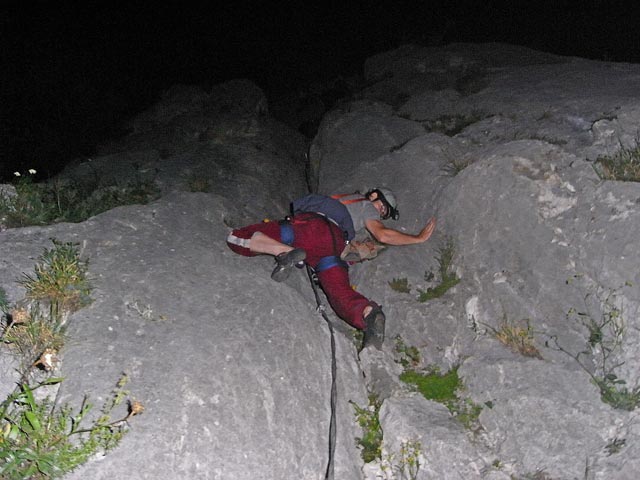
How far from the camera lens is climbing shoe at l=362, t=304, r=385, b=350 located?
5820 millimetres

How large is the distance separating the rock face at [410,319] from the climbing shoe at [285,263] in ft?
0.60

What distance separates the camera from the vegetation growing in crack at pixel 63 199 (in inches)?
255

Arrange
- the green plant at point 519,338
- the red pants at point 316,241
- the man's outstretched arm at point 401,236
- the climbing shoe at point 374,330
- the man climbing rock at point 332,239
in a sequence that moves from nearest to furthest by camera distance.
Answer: the green plant at point 519,338 → the climbing shoe at point 374,330 → the man climbing rock at point 332,239 → the red pants at point 316,241 → the man's outstretched arm at point 401,236

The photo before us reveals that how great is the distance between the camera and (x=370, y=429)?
205 inches

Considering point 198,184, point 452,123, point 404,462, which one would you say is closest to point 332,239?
point 198,184

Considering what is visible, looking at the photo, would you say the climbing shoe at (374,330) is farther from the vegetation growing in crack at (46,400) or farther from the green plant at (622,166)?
the green plant at (622,166)

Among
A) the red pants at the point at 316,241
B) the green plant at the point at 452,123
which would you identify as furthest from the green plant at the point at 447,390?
the green plant at the point at 452,123

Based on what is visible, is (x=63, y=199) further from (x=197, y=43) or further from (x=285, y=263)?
(x=197, y=43)

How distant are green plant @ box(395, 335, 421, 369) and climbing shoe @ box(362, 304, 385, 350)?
13.3 inches

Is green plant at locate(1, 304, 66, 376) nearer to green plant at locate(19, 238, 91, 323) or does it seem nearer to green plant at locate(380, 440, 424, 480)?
green plant at locate(19, 238, 91, 323)

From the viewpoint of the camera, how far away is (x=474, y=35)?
24750mm

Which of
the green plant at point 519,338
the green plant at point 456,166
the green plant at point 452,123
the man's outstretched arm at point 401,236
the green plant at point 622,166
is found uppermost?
the green plant at point 452,123

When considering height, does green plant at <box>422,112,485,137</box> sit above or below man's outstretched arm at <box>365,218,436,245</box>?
above

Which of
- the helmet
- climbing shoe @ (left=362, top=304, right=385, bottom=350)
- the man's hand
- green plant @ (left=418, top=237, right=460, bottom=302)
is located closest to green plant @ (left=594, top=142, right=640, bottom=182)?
green plant @ (left=418, top=237, right=460, bottom=302)
